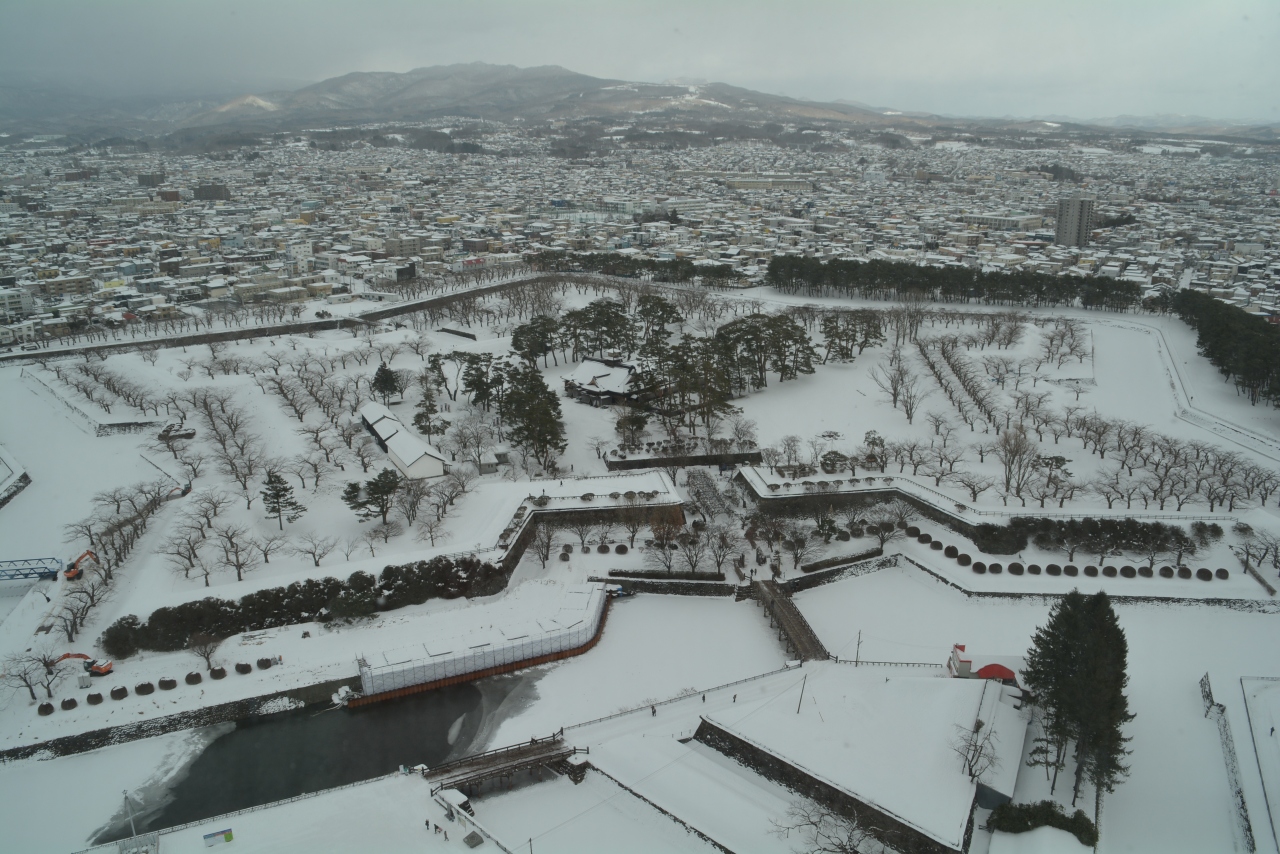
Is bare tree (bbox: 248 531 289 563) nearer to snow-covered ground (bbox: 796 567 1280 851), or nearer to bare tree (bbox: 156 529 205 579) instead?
bare tree (bbox: 156 529 205 579)

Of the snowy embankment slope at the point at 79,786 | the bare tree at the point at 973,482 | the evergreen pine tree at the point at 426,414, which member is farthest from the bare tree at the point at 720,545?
the snowy embankment slope at the point at 79,786

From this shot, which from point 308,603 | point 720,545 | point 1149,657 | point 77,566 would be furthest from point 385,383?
point 1149,657

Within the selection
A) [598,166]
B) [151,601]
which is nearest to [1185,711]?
[151,601]

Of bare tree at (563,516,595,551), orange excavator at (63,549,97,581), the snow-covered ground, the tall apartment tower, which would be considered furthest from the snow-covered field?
the tall apartment tower

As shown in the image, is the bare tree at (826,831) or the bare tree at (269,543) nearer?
the bare tree at (826,831)

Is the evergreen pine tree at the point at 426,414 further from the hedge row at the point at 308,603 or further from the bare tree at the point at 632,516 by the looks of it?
the hedge row at the point at 308,603

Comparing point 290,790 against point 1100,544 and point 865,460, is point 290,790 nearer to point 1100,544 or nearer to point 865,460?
point 865,460
